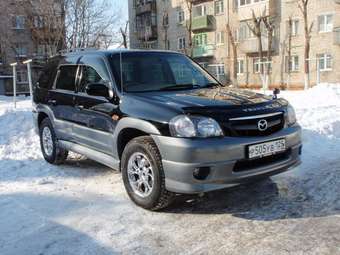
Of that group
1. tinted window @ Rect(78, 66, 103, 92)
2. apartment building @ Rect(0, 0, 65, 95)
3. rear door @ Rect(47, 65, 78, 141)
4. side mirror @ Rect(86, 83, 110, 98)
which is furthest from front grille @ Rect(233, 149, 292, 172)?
apartment building @ Rect(0, 0, 65, 95)

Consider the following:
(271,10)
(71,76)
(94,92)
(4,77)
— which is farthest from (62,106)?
(4,77)

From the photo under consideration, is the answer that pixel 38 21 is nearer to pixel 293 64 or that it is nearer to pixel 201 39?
pixel 201 39

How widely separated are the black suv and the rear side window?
0.08ft

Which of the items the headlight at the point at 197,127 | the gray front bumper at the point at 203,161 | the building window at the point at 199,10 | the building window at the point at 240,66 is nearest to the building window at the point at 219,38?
the building window at the point at 199,10

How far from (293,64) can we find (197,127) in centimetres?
3168

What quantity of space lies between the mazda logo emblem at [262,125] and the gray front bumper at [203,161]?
0.36 ft

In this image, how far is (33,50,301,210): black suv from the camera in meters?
4.05

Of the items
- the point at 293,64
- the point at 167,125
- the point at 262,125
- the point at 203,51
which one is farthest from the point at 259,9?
the point at 167,125

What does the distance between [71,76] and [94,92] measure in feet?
3.99

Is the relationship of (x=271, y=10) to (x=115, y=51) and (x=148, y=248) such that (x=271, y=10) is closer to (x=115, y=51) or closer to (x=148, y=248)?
(x=115, y=51)

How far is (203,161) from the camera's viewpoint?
13.1 feet

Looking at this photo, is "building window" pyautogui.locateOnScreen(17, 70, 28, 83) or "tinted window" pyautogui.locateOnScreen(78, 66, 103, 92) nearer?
"tinted window" pyautogui.locateOnScreen(78, 66, 103, 92)

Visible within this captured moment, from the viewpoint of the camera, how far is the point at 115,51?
5504 mm

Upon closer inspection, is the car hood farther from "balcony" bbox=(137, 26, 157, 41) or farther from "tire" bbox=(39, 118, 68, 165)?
"balcony" bbox=(137, 26, 157, 41)
